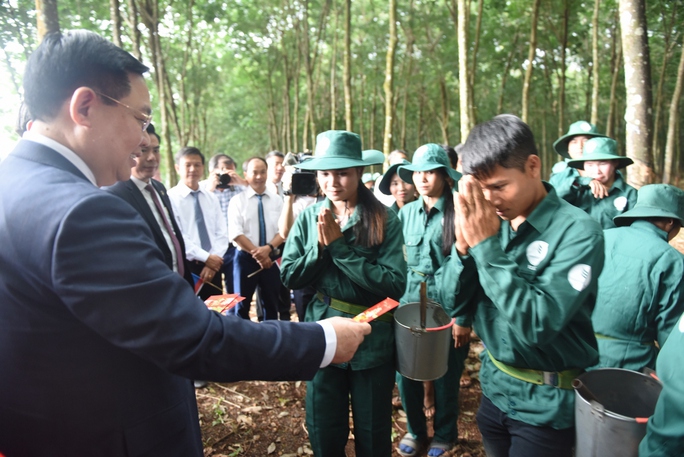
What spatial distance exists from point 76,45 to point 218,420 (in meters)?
3.14

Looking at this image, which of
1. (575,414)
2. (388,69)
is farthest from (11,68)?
(575,414)

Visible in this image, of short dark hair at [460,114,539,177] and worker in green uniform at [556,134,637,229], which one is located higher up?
short dark hair at [460,114,539,177]

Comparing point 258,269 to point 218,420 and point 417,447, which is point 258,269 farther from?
point 417,447

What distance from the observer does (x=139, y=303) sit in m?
1.06

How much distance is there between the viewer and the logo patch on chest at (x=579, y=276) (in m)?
1.50

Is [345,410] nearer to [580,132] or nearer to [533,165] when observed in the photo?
[533,165]

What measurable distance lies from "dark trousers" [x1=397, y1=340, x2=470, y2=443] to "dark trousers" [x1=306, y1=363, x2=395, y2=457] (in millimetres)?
711

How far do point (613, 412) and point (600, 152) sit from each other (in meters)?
3.57

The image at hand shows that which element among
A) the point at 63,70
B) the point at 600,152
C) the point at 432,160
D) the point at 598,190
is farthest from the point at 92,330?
the point at 600,152

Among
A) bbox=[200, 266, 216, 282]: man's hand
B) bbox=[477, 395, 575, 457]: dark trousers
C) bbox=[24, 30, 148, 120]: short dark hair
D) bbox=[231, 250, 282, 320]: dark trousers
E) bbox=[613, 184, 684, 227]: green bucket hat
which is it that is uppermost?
bbox=[24, 30, 148, 120]: short dark hair

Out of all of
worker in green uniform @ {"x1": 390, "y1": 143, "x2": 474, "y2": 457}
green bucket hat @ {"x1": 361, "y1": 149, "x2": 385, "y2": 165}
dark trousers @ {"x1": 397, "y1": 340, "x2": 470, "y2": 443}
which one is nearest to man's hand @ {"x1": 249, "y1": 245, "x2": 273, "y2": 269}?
green bucket hat @ {"x1": 361, "y1": 149, "x2": 385, "y2": 165}

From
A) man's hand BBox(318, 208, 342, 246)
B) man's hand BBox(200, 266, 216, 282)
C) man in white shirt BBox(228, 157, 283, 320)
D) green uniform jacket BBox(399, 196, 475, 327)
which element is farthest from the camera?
man in white shirt BBox(228, 157, 283, 320)

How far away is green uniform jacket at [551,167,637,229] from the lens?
13.5 feet

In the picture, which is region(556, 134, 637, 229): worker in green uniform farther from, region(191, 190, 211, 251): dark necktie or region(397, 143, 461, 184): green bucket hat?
region(191, 190, 211, 251): dark necktie
